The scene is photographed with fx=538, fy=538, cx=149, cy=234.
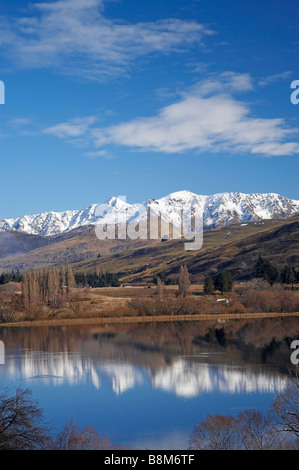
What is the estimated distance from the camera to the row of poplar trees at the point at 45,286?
9950 cm

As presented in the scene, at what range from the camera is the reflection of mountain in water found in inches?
1598

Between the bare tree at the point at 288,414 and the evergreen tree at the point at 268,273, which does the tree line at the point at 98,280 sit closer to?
the evergreen tree at the point at 268,273

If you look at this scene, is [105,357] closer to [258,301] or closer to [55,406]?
[55,406]

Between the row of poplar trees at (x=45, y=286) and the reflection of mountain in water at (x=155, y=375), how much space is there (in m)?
44.2

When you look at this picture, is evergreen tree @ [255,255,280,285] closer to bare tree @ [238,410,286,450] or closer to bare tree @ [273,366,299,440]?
bare tree @ [273,366,299,440]

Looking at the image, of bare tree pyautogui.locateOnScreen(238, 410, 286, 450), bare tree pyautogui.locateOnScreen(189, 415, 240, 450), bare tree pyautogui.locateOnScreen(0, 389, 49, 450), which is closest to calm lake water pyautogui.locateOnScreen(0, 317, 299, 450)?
bare tree pyautogui.locateOnScreen(189, 415, 240, 450)

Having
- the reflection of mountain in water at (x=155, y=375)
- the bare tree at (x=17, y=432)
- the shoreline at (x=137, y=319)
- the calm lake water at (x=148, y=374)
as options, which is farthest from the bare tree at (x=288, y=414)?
the shoreline at (x=137, y=319)

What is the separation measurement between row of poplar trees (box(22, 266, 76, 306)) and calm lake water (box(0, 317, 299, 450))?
843 inches

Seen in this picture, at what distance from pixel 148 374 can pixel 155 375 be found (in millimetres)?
920
